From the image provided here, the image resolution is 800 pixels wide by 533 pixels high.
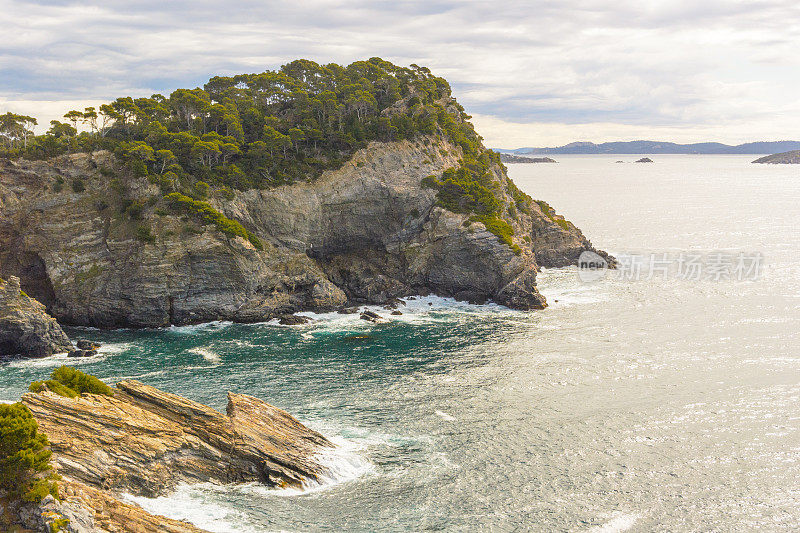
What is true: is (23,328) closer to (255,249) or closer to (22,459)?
(255,249)

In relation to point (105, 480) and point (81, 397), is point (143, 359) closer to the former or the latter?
point (81, 397)

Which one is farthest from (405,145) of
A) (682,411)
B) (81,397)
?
(81,397)

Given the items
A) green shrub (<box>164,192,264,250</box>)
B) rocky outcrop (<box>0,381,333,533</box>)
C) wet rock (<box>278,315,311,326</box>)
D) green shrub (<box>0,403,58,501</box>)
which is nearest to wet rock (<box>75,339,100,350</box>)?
green shrub (<box>164,192,264,250</box>)

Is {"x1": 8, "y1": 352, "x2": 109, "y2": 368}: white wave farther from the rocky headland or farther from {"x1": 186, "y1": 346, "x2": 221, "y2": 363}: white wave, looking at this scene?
the rocky headland

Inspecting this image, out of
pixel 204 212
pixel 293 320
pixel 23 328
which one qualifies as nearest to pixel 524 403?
pixel 293 320

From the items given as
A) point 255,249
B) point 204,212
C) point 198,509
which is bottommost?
point 198,509

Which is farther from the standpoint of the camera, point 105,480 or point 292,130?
point 292,130
